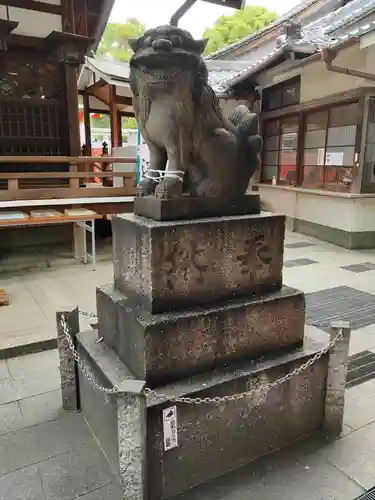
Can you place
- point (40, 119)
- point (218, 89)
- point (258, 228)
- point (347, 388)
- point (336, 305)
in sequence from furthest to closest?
point (218, 89)
point (40, 119)
point (336, 305)
point (347, 388)
point (258, 228)

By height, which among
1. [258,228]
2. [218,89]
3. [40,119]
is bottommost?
[258,228]

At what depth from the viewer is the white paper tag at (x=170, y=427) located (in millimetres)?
2156

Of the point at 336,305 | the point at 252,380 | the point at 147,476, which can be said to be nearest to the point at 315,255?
the point at 336,305

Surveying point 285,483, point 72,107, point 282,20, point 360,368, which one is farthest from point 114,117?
point 285,483

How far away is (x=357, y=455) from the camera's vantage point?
2.55 metres

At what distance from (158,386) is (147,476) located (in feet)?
1.58

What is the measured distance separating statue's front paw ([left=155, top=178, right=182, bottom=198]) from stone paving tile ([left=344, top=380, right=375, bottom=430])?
217cm

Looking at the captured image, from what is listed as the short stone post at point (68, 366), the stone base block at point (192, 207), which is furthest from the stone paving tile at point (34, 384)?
the stone base block at point (192, 207)

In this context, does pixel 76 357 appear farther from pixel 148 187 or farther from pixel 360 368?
pixel 360 368

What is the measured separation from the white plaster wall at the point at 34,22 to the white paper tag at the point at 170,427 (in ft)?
25.2

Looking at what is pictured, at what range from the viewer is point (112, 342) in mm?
2752

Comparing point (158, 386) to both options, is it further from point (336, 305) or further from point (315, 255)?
point (315, 255)

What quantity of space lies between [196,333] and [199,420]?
512 millimetres

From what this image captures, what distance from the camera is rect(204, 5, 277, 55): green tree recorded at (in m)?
19.5
